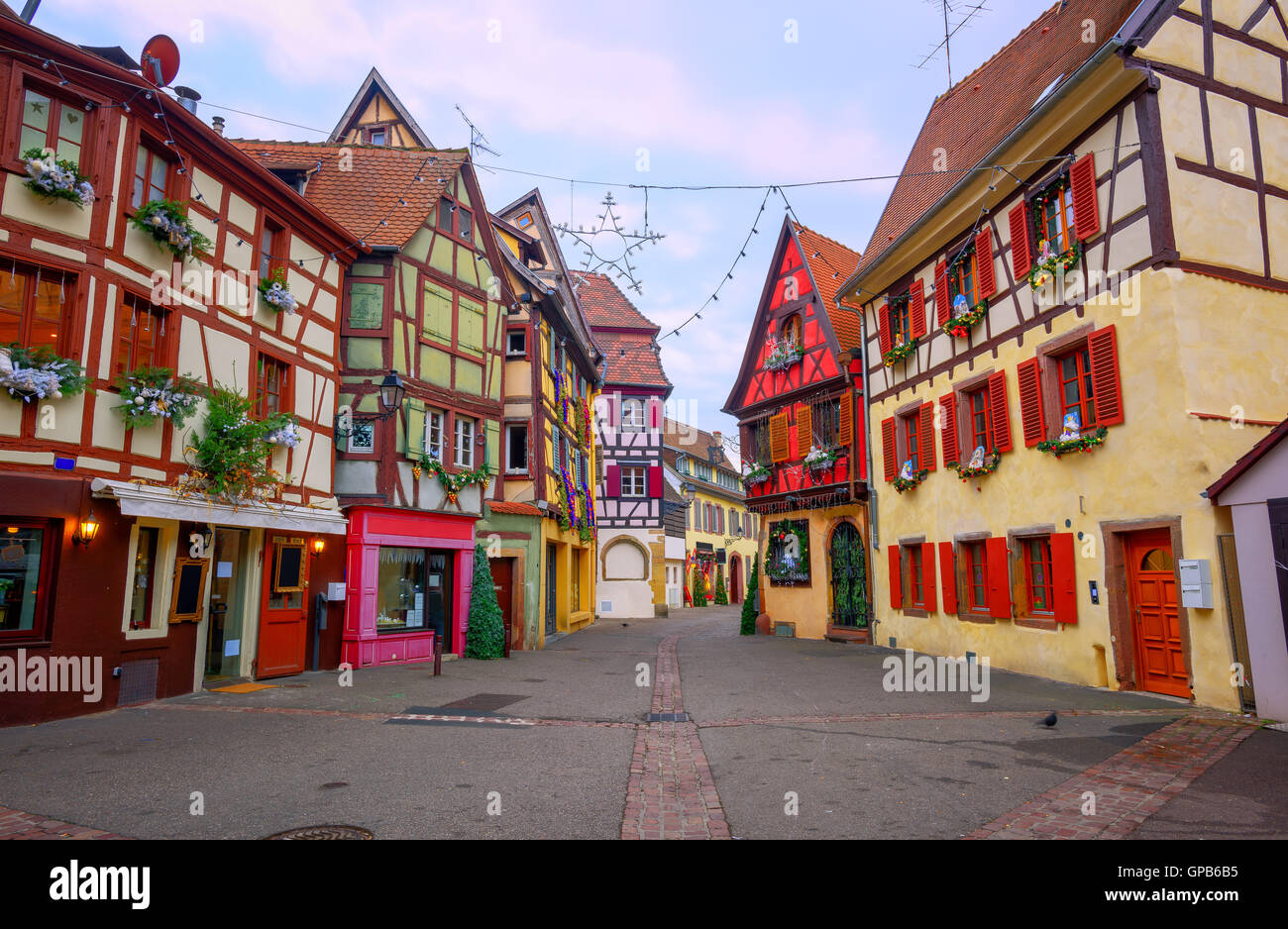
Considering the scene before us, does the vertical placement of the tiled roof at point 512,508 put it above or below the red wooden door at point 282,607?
above

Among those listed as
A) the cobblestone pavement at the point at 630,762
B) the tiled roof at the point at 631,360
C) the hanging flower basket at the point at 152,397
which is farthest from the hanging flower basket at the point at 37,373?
the tiled roof at the point at 631,360

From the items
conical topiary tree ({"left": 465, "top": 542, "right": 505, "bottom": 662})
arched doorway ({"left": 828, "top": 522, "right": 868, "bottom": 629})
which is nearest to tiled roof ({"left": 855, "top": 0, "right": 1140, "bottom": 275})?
arched doorway ({"left": 828, "top": 522, "right": 868, "bottom": 629})

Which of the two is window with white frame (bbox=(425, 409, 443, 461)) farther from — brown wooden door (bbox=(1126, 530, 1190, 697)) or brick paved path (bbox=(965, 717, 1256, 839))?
brick paved path (bbox=(965, 717, 1256, 839))

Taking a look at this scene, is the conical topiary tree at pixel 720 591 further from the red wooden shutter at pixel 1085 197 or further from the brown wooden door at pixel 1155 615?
the red wooden shutter at pixel 1085 197

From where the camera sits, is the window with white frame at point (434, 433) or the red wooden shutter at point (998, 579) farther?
the window with white frame at point (434, 433)

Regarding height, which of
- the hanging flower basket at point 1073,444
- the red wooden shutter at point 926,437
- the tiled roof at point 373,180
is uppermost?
the tiled roof at point 373,180

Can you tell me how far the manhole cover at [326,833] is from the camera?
15.1ft

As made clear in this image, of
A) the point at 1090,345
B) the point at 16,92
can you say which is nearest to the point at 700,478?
the point at 1090,345

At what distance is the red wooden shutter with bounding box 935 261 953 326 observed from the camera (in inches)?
557

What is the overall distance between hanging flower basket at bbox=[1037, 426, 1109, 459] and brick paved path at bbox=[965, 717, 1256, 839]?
148 inches

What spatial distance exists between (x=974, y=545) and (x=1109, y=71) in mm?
7245

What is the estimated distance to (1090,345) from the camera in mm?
10250

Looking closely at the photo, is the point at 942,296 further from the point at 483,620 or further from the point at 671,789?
the point at 671,789

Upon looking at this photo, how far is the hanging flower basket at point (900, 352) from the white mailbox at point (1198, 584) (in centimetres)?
750
